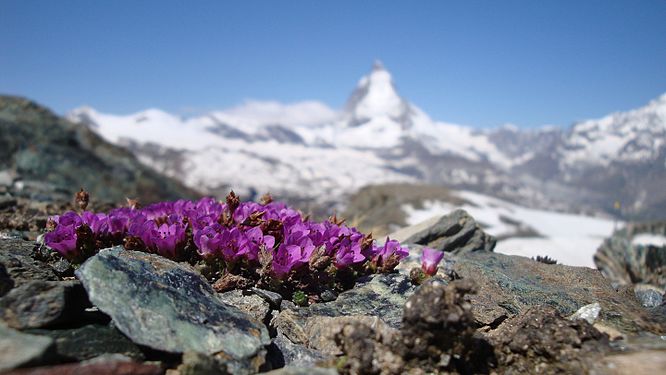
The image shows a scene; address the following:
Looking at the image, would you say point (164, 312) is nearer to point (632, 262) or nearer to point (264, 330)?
point (264, 330)

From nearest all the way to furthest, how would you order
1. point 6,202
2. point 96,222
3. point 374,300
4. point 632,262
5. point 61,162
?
1. point 374,300
2. point 96,222
3. point 6,202
4. point 632,262
5. point 61,162

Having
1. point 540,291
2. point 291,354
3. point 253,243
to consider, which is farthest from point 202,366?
point 540,291

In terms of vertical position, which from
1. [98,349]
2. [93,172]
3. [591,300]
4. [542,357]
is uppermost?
[93,172]

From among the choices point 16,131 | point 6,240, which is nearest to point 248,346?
point 6,240

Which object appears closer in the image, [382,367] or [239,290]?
[382,367]

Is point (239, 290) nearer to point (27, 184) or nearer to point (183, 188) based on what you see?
point (27, 184)

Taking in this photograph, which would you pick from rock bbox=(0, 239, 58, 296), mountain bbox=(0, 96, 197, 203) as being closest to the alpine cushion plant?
rock bbox=(0, 239, 58, 296)
